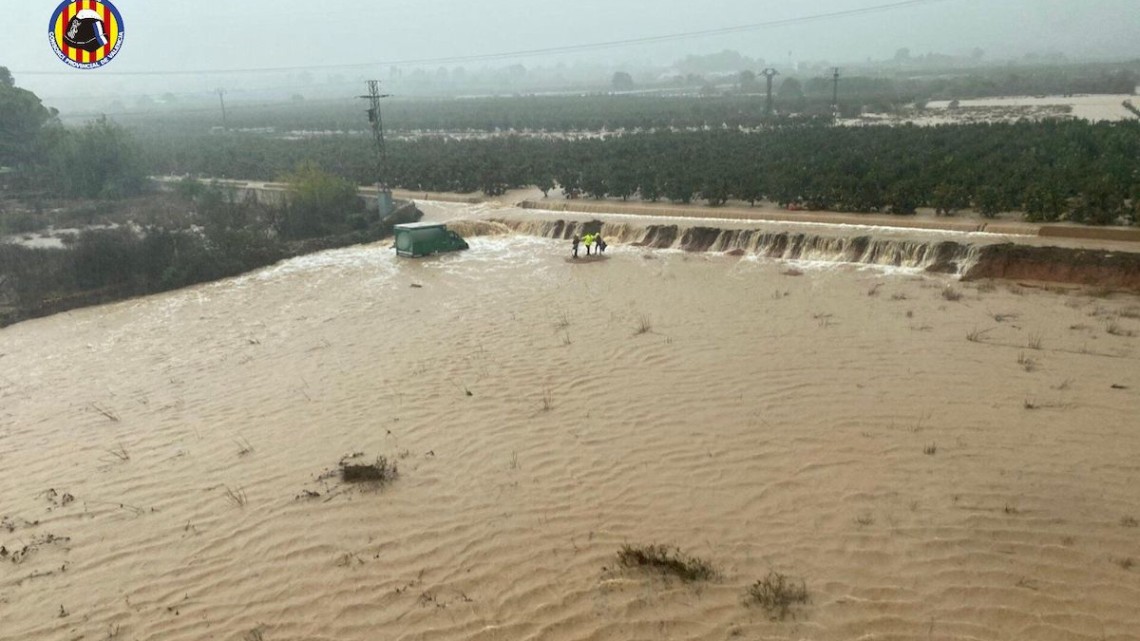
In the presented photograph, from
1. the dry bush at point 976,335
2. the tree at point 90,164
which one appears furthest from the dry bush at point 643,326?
the tree at point 90,164

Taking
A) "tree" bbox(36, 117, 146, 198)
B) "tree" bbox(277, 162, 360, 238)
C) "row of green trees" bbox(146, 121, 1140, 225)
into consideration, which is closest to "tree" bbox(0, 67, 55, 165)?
"tree" bbox(36, 117, 146, 198)

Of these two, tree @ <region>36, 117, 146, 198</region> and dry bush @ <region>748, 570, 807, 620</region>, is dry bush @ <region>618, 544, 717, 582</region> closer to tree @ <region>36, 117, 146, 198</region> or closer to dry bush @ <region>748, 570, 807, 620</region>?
dry bush @ <region>748, 570, 807, 620</region>

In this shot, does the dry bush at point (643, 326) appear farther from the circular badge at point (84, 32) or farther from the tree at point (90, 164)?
the tree at point (90, 164)

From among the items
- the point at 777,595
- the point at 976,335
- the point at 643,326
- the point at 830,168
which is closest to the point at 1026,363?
the point at 976,335

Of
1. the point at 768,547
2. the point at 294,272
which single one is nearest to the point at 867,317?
the point at 768,547

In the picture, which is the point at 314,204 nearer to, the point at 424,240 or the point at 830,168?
the point at 424,240

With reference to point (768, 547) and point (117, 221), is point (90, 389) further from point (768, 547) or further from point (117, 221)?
point (117, 221)
